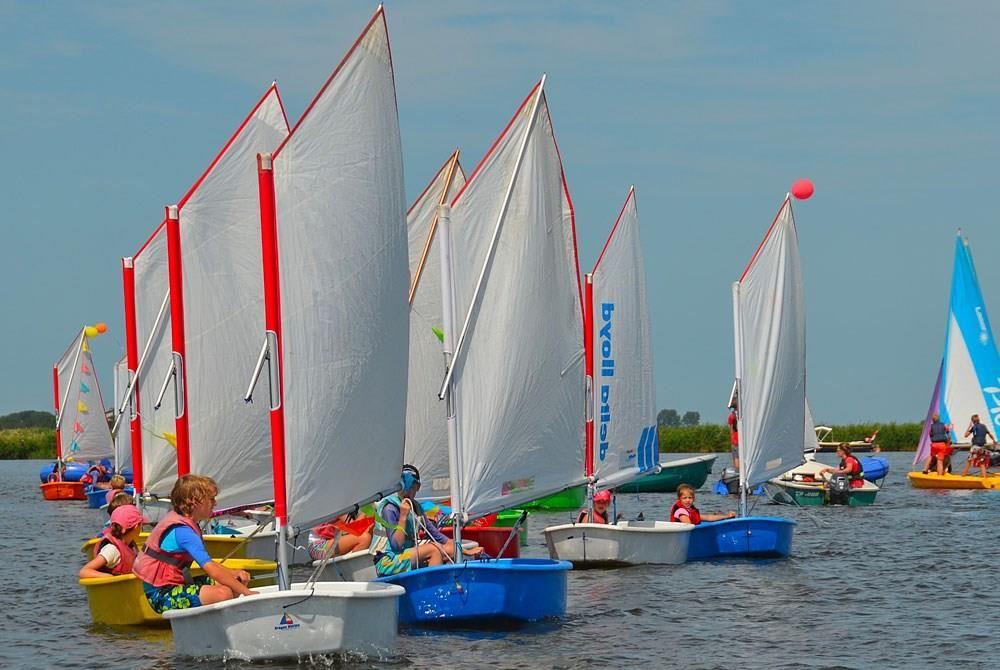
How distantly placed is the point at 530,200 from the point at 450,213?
1701mm

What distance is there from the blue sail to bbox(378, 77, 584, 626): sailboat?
36.7 meters

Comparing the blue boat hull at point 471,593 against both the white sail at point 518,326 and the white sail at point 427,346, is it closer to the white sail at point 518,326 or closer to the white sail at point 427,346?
the white sail at point 518,326

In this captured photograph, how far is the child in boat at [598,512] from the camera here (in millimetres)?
25870

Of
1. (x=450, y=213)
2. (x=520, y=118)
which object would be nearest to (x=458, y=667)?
(x=450, y=213)

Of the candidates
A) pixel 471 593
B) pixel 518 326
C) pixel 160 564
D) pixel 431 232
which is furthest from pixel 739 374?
pixel 160 564

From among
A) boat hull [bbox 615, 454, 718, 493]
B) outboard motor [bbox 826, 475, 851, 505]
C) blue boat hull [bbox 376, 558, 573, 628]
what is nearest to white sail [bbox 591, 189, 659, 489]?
blue boat hull [bbox 376, 558, 573, 628]

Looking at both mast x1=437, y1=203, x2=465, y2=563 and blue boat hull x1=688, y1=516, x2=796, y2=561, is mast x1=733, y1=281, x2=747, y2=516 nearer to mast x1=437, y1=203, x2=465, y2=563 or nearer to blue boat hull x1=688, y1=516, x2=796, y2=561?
blue boat hull x1=688, y1=516, x2=796, y2=561

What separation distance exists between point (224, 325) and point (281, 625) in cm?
1031

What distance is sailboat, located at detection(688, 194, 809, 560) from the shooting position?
29438 millimetres

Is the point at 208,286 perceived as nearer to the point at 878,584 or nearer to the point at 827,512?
the point at 878,584

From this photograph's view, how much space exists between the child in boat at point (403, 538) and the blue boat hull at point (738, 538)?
28.0 feet

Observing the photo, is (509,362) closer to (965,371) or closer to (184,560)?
(184,560)

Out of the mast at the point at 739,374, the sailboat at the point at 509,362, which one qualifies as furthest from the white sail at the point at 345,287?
the mast at the point at 739,374

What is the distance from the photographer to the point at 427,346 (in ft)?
89.5
